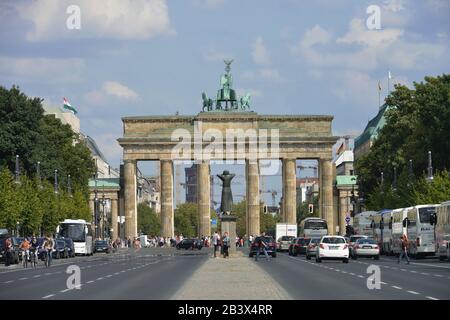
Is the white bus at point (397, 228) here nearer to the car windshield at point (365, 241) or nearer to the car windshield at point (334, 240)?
the car windshield at point (365, 241)

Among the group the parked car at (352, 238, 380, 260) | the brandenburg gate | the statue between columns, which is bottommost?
the parked car at (352, 238, 380, 260)

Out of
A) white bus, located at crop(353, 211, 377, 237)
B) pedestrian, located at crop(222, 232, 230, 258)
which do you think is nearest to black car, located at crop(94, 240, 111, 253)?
white bus, located at crop(353, 211, 377, 237)

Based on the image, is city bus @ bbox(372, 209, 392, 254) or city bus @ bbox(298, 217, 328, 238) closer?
city bus @ bbox(372, 209, 392, 254)

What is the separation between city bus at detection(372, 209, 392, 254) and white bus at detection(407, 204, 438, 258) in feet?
39.6

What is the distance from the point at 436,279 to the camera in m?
49.3

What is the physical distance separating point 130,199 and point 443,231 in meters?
116

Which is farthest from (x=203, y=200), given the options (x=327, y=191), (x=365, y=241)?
(x=365, y=241)

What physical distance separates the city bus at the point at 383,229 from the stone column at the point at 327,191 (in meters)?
73.6

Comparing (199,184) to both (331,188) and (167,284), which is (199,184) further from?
(167,284)

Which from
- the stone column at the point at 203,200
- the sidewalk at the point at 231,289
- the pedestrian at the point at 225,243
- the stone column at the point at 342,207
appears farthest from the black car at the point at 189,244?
the sidewalk at the point at 231,289

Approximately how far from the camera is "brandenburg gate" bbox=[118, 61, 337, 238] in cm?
18300

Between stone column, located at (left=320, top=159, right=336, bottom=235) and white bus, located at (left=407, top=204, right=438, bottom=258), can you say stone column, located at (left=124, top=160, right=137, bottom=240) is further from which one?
white bus, located at (left=407, top=204, right=438, bottom=258)

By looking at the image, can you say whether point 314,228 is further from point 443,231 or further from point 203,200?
point 203,200
